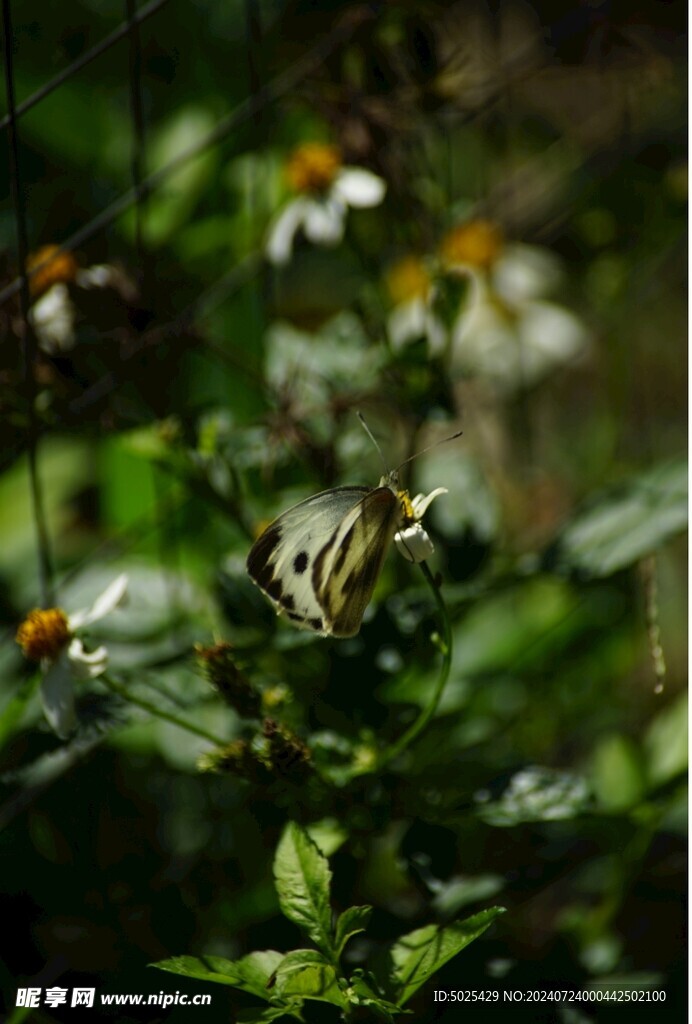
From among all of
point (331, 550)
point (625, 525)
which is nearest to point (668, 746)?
point (625, 525)

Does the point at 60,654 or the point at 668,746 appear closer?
the point at 60,654

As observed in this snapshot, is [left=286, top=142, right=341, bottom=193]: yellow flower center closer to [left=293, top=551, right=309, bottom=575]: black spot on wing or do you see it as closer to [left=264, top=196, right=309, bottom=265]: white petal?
[left=264, top=196, right=309, bottom=265]: white petal

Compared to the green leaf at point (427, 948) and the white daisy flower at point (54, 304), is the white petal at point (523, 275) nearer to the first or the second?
the white daisy flower at point (54, 304)

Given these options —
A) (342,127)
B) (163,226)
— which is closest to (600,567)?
(342,127)

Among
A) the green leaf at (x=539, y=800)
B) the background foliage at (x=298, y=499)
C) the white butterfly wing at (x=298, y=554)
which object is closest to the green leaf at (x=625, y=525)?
the background foliage at (x=298, y=499)

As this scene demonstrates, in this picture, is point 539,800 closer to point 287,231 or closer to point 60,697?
point 60,697

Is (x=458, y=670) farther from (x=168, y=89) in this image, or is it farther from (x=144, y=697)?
(x=168, y=89)
